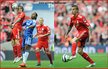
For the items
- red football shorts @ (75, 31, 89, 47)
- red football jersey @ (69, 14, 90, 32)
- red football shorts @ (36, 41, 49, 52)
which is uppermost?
red football jersey @ (69, 14, 90, 32)

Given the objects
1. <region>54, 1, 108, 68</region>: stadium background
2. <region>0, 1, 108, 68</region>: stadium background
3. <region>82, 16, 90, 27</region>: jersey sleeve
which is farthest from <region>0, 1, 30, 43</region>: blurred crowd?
<region>82, 16, 90, 27</region>: jersey sleeve

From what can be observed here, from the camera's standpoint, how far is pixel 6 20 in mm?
20422

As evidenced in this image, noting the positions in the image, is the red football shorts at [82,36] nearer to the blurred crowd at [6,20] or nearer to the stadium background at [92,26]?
the blurred crowd at [6,20]

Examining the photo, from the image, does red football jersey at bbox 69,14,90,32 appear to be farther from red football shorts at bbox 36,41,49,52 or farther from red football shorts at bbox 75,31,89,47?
red football shorts at bbox 36,41,49,52

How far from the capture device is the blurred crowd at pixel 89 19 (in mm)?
25303

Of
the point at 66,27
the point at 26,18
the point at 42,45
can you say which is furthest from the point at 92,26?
the point at 42,45

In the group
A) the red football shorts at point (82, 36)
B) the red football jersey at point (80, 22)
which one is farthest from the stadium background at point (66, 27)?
the red football jersey at point (80, 22)

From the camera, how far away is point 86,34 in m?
11.8

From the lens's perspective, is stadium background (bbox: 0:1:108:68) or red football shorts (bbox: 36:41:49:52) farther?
stadium background (bbox: 0:1:108:68)

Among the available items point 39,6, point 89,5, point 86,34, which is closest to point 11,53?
point 39,6

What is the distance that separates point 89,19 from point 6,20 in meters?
8.49

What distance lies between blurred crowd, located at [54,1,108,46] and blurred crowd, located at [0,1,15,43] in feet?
17.0

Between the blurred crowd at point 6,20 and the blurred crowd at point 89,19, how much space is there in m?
5.18

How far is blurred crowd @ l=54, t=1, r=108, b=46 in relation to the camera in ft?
83.0
